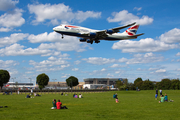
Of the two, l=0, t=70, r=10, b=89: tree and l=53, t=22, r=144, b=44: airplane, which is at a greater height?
l=53, t=22, r=144, b=44: airplane

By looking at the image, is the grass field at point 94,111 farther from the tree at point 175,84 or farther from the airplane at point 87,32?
the tree at point 175,84

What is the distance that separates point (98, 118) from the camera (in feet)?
53.0

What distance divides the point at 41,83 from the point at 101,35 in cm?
8771

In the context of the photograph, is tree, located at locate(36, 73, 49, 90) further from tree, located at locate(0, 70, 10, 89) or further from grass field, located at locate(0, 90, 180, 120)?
grass field, located at locate(0, 90, 180, 120)

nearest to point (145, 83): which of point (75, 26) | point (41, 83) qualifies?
point (41, 83)

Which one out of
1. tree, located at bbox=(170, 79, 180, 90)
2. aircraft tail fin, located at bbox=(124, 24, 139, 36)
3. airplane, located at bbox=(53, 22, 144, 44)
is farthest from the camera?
tree, located at bbox=(170, 79, 180, 90)

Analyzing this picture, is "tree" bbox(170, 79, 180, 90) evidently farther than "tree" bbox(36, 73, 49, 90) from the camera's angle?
No

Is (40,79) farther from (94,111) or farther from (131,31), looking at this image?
(94,111)

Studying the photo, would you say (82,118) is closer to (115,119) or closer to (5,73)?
(115,119)

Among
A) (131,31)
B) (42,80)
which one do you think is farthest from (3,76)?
(131,31)

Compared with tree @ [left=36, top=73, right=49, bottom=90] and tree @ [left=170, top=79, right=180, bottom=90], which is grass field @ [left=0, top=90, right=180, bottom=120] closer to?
tree @ [left=170, top=79, right=180, bottom=90]

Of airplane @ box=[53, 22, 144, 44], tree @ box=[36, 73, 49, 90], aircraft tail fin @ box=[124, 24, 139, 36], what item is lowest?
tree @ box=[36, 73, 49, 90]

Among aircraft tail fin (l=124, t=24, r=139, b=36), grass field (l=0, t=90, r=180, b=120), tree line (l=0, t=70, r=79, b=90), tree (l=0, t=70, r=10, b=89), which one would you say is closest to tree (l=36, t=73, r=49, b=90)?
tree line (l=0, t=70, r=79, b=90)

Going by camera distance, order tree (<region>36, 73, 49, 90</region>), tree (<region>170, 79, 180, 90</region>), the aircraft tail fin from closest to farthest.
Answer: the aircraft tail fin → tree (<region>170, 79, 180, 90</region>) → tree (<region>36, 73, 49, 90</region>)
